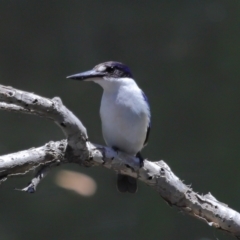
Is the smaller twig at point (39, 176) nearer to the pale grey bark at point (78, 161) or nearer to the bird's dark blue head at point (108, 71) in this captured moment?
the pale grey bark at point (78, 161)

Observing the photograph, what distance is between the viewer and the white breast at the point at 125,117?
2012mm

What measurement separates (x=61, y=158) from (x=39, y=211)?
1.45 meters

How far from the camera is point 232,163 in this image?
3141 mm

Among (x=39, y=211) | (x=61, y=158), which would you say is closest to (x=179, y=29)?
(x=39, y=211)

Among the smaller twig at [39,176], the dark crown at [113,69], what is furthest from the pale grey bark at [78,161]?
the dark crown at [113,69]

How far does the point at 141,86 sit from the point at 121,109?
1.06m

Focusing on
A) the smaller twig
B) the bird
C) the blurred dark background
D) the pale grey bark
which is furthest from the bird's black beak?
the blurred dark background

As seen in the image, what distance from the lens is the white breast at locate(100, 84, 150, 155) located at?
201 cm

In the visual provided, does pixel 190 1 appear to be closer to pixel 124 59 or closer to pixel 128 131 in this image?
pixel 124 59

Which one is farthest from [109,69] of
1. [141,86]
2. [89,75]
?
[141,86]

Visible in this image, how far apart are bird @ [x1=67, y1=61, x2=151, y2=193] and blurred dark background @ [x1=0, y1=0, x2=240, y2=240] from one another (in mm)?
929

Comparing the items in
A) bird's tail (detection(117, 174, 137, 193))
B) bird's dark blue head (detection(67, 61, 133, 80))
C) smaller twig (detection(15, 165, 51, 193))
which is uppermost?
bird's dark blue head (detection(67, 61, 133, 80))

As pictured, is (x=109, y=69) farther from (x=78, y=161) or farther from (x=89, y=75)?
(x=78, y=161)

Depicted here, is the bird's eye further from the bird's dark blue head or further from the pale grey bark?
the pale grey bark
